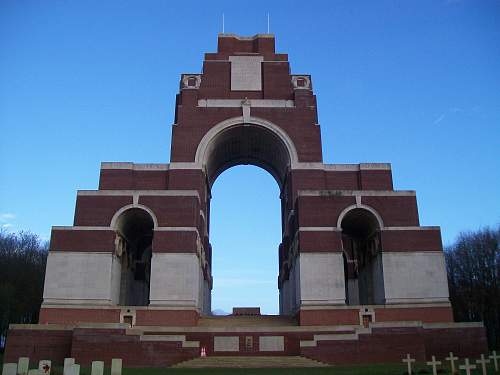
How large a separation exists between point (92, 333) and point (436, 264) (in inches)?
842

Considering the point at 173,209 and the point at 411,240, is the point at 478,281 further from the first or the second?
the point at 173,209

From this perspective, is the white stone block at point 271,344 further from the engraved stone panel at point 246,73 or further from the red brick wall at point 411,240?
the engraved stone panel at point 246,73

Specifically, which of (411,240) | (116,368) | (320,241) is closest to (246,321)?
(320,241)

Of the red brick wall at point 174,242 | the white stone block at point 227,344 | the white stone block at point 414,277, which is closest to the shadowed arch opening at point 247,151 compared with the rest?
the red brick wall at point 174,242

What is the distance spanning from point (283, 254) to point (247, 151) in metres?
9.19

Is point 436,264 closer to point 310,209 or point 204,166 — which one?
point 310,209

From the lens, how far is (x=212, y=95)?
40.7 meters

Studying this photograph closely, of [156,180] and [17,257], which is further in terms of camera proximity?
[17,257]

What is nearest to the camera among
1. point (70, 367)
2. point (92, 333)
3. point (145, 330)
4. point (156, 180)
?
point (70, 367)

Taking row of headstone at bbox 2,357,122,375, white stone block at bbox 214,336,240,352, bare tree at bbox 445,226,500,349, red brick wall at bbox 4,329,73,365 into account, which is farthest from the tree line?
row of headstone at bbox 2,357,122,375

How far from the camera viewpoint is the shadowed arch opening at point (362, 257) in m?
35.4

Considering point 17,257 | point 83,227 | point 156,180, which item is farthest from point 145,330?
point 17,257

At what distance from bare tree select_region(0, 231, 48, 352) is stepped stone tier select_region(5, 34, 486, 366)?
1196cm

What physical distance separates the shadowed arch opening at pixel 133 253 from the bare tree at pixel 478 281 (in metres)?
28.8
